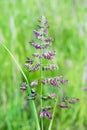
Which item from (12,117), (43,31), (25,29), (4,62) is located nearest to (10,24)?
(25,29)

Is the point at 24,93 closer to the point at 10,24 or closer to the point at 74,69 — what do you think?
the point at 74,69

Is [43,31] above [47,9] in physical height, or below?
below

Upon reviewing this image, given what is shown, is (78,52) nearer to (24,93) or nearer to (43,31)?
(24,93)

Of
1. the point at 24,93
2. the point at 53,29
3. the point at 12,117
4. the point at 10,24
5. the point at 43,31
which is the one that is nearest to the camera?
the point at 43,31

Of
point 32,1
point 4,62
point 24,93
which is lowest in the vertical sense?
point 24,93

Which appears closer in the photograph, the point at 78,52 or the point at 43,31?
the point at 43,31

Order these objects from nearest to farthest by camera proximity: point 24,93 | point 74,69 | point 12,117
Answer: point 12,117 → point 24,93 → point 74,69

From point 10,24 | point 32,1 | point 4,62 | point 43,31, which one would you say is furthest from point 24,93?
point 43,31
